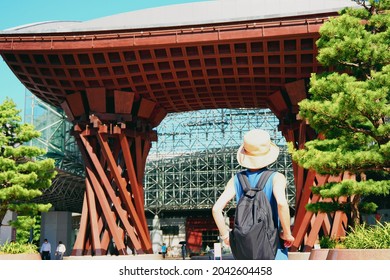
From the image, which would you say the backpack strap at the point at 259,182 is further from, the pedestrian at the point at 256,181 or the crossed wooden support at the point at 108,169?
the crossed wooden support at the point at 108,169

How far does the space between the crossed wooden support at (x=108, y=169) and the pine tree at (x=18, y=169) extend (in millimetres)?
4730

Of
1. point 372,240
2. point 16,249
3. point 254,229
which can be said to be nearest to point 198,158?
point 16,249

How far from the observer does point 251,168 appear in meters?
9.44

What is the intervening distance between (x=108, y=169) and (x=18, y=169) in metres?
7.59

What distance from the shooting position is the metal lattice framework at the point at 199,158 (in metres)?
55.6

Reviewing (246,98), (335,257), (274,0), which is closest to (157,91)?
(246,98)

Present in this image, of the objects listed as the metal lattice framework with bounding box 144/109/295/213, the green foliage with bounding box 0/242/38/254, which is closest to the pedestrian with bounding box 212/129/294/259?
the green foliage with bounding box 0/242/38/254

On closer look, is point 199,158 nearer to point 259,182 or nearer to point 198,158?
point 198,158

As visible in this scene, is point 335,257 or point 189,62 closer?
point 335,257

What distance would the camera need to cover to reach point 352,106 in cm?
1372

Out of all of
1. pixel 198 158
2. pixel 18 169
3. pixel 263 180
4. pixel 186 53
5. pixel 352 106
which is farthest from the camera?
pixel 198 158

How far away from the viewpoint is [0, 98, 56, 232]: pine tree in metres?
20.7

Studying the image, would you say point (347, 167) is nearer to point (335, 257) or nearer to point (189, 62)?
point (335, 257)

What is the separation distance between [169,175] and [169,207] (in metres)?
3.66
